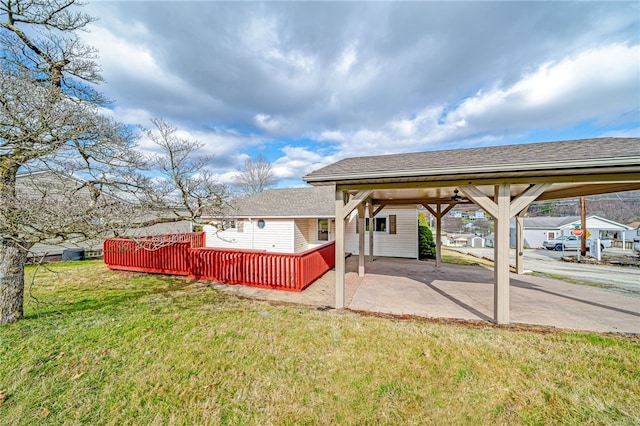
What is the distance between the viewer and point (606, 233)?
3019 centimetres

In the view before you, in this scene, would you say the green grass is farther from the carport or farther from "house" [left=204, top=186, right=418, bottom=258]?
the carport

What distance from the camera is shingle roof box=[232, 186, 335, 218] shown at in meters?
12.9

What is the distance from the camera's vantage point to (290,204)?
1430cm

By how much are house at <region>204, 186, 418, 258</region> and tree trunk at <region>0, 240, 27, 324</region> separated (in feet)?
25.9

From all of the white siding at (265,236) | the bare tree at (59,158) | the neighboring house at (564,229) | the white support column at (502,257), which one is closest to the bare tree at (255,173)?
the white siding at (265,236)

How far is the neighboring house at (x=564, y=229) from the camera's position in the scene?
28953 millimetres

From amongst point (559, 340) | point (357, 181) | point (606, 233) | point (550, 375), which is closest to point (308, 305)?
point (357, 181)

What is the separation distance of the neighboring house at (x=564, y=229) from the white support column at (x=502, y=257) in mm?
30560

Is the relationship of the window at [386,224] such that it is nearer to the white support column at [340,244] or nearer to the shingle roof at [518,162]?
the shingle roof at [518,162]

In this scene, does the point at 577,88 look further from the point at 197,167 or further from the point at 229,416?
the point at 229,416

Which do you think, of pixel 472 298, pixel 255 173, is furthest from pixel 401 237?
pixel 255 173

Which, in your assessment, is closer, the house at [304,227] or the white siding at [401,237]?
the white siding at [401,237]

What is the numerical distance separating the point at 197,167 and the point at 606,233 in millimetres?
47379

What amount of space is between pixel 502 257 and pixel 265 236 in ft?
37.7
